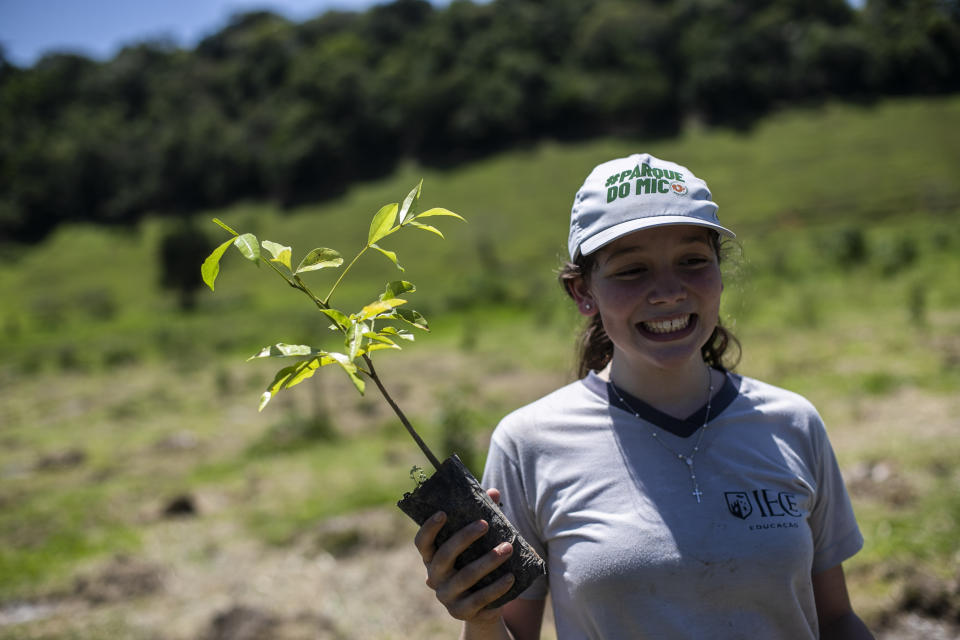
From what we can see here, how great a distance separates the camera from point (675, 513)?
1777 millimetres

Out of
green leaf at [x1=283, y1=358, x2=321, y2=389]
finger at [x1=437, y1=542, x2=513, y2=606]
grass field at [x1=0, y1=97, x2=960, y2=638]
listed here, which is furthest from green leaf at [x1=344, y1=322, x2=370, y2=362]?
grass field at [x1=0, y1=97, x2=960, y2=638]

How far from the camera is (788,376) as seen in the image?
10.9 metres

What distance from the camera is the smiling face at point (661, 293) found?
1.82m

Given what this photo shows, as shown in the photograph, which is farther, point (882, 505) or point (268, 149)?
point (268, 149)

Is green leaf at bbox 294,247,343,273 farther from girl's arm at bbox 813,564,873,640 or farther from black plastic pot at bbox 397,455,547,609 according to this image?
girl's arm at bbox 813,564,873,640

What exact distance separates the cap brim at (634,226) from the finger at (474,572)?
29.1 inches

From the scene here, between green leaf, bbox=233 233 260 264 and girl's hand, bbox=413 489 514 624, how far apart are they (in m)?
0.70

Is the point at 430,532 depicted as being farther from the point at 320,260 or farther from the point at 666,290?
the point at 666,290

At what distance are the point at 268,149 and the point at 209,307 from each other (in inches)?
1695

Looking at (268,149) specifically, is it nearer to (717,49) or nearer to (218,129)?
(218,129)

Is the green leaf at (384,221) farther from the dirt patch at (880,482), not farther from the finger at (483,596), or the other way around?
the dirt patch at (880,482)

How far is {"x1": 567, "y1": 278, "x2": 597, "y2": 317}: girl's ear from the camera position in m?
2.05

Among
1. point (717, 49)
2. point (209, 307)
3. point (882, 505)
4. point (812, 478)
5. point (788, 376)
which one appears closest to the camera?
→ point (812, 478)

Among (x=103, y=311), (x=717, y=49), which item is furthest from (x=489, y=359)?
(x=717, y=49)
